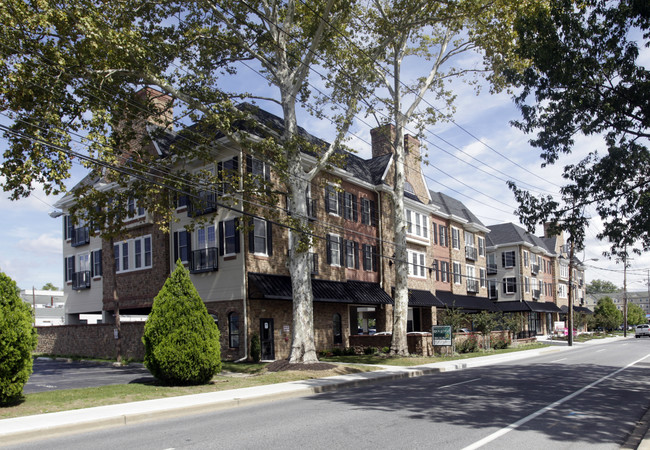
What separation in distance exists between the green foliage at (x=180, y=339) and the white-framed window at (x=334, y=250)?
15404 millimetres

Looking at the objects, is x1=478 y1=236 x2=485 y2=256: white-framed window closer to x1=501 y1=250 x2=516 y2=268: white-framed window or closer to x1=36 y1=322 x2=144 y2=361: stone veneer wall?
x1=501 y1=250 x2=516 y2=268: white-framed window

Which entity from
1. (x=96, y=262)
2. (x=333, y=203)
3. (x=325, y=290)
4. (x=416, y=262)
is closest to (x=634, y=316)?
(x=416, y=262)

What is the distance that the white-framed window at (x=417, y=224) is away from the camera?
40.0 metres

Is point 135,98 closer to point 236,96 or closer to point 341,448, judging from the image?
point 236,96

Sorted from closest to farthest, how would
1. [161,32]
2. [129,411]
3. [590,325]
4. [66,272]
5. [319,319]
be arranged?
Answer: [129,411] → [161,32] → [319,319] → [66,272] → [590,325]

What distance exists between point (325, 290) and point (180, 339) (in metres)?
14.5

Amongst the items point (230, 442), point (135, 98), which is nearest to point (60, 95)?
point (135, 98)

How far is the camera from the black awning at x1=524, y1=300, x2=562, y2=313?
198 ft

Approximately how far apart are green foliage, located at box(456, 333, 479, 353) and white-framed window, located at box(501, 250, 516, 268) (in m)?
31.9

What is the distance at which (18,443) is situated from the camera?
9.34 metres

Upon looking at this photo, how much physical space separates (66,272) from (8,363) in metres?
27.4

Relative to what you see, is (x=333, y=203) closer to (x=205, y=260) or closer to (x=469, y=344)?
(x=205, y=260)

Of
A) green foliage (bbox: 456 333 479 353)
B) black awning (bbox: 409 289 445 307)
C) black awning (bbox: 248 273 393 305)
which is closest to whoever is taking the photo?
black awning (bbox: 248 273 393 305)

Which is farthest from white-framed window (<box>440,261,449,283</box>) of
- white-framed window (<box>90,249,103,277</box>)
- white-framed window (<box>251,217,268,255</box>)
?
white-framed window (<box>90,249,103,277</box>)
